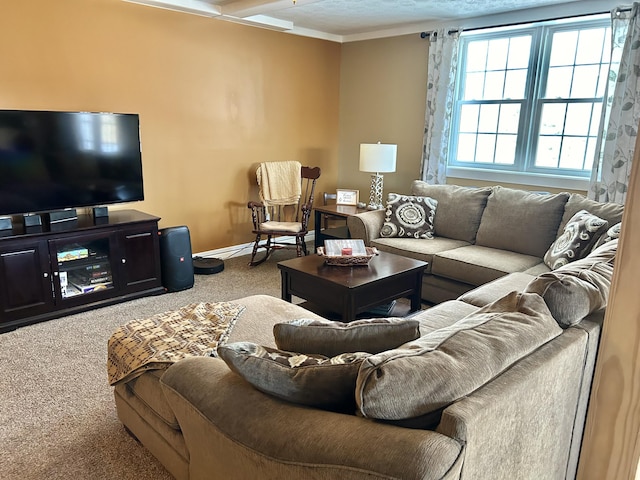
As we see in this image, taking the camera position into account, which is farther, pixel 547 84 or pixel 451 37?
pixel 451 37

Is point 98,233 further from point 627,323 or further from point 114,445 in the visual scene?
point 627,323

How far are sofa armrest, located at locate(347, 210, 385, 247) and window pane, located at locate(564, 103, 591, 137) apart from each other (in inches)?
71.9

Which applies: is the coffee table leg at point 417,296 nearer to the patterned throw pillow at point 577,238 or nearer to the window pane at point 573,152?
the patterned throw pillow at point 577,238

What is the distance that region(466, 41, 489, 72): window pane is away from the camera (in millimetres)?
4648

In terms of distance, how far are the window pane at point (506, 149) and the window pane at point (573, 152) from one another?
1.44 ft

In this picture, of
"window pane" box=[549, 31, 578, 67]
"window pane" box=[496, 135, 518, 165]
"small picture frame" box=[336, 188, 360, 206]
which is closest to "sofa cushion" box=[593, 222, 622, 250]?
"window pane" box=[496, 135, 518, 165]

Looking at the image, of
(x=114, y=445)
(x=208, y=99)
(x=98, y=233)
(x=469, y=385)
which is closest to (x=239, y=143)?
(x=208, y=99)

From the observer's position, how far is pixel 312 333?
1.50 metres

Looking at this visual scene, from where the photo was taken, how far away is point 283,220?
5.55 m

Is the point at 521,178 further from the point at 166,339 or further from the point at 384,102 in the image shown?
the point at 166,339

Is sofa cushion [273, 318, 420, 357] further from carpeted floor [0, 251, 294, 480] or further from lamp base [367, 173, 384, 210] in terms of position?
lamp base [367, 173, 384, 210]

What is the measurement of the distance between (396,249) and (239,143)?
213 cm

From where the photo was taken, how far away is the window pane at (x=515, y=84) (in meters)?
4.42

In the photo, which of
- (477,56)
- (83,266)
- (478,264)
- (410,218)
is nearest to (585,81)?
(477,56)
